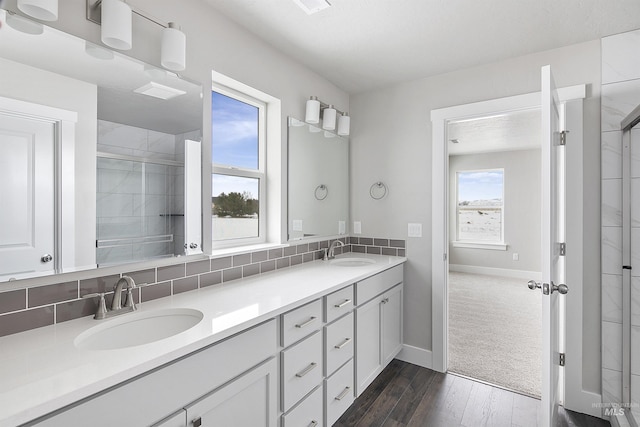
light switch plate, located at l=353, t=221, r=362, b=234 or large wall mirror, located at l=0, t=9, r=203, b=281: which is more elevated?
large wall mirror, located at l=0, t=9, r=203, b=281

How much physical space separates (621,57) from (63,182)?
3.03 m

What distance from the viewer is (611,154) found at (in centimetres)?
199

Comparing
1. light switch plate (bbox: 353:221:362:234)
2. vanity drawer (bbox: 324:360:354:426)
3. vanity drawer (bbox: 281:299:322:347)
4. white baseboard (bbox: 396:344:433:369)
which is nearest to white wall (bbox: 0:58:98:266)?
vanity drawer (bbox: 281:299:322:347)

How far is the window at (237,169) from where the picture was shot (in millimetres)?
2066

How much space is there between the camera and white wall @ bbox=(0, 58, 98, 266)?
118 cm

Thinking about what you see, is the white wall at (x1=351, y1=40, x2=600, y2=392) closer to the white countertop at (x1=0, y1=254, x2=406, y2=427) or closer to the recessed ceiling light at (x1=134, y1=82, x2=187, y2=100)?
the white countertop at (x1=0, y1=254, x2=406, y2=427)

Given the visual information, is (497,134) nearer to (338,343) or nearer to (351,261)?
(351,261)

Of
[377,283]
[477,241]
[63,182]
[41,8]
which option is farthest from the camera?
[477,241]

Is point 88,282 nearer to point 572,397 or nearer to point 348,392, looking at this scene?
point 348,392

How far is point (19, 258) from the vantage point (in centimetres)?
112

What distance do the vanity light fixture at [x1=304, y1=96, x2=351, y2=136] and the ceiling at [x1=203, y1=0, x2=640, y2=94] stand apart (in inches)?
12.3

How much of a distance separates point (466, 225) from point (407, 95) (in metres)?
4.56

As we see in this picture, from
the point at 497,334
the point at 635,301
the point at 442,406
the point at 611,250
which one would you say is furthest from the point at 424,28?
the point at 497,334

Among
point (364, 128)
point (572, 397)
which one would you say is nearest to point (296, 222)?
point (364, 128)
